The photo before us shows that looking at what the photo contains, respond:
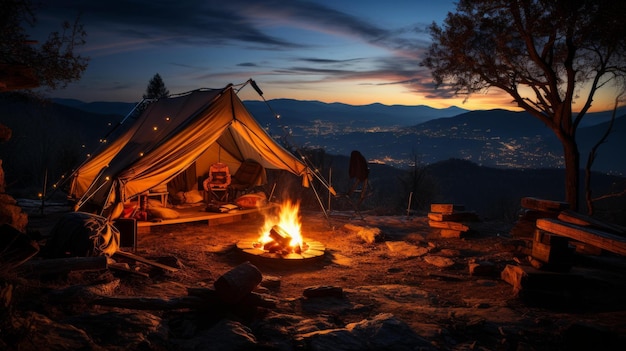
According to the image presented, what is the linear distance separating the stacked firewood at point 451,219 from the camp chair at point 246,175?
4.93 m

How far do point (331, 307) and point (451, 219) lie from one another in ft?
17.3

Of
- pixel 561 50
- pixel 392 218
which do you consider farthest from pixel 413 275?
pixel 561 50

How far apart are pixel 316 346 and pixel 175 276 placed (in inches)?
113

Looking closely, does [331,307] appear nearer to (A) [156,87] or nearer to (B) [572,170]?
(B) [572,170]

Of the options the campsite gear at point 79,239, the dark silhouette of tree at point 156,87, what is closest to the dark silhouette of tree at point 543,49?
the campsite gear at point 79,239

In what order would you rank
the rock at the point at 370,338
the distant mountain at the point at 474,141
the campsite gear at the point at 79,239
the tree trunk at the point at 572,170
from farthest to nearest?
1. the distant mountain at the point at 474,141
2. the tree trunk at the point at 572,170
3. the campsite gear at the point at 79,239
4. the rock at the point at 370,338

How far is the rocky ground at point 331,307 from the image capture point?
3.29 meters

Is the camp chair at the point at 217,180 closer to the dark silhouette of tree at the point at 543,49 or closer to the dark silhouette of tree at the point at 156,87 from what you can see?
the dark silhouette of tree at the point at 543,49

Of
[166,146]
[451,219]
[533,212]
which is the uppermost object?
[166,146]

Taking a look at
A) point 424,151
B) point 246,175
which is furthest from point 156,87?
point 424,151

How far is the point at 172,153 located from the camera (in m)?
7.97

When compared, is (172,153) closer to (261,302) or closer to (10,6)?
(10,6)

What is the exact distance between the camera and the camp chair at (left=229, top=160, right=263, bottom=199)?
11594mm

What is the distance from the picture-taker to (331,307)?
4.61 meters
